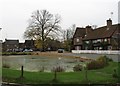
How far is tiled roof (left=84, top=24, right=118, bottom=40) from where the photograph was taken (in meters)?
69.0

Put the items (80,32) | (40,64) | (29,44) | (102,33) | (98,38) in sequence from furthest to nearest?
(29,44) < (80,32) < (98,38) < (102,33) < (40,64)

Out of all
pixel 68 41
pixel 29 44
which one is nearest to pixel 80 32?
pixel 68 41

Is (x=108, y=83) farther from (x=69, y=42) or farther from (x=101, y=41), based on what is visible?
(x=69, y=42)

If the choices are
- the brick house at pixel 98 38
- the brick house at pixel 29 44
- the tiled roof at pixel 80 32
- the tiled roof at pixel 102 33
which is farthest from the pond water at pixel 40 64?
the brick house at pixel 29 44

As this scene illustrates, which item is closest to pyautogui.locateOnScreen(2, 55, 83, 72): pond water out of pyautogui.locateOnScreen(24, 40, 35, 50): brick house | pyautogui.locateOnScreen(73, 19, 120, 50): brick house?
pyautogui.locateOnScreen(73, 19, 120, 50): brick house

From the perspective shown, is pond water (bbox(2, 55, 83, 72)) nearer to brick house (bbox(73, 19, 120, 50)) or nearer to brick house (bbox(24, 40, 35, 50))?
brick house (bbox(73, 19, 120, 50))

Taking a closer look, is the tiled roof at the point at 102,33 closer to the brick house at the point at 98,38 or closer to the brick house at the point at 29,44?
the brick house at the point at 98,38

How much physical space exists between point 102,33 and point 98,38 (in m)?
1.78

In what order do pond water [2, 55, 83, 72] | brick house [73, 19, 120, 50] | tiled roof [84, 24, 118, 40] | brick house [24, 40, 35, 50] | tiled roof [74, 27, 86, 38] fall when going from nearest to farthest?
pond water [2, 55, 83, 72] < brick house [73, 19, 120, 50] < tiled roof [84, 24, 118, 40] < tiled roof [74, 27, 86, 38] < brick house [24, 40, 35, 50]

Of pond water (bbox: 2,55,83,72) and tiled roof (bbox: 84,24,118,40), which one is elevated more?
tiled roof (bbox: 84,24,118,40)

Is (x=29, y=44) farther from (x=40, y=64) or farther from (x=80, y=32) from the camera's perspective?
(x=40, y=64)

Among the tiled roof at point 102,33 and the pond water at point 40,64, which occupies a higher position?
the tiled roof at point 102,33

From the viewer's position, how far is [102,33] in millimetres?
73812

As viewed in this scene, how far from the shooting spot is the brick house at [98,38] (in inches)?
2662
